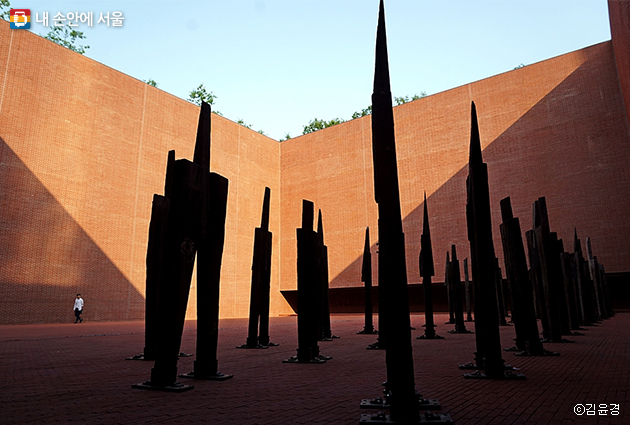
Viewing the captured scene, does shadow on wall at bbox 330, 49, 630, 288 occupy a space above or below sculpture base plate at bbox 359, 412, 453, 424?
above

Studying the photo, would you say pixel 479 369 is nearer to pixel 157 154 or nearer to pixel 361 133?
pixel 157 154

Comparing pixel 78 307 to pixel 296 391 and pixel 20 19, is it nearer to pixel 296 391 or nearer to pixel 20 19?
pixel 20 19

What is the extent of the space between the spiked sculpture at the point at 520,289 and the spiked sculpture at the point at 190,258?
4421mm

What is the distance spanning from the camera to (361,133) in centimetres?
3275

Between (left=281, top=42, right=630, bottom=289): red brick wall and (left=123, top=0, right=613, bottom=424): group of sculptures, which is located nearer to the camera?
(left=123, top=0, right=613, bottom=424): group of sculptures

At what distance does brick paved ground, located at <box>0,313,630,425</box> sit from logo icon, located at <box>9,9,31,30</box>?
71.0 feet

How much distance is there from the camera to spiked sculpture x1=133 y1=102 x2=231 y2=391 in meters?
4.97

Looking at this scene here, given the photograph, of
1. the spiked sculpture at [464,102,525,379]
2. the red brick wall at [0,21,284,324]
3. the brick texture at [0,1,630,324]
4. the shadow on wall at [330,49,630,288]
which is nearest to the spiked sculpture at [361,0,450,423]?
the spiked sculpture at [464,102,525,379]

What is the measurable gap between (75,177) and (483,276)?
23.4 metres

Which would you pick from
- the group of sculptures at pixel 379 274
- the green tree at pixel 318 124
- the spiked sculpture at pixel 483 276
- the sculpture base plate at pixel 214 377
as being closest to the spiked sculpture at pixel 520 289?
the group of sculptures at pixel 379 274

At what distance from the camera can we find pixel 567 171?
25141mm

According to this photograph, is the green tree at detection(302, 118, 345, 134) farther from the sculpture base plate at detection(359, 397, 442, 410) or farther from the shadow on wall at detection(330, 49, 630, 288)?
the sculpture base plate at detection(359, 397, 442, 410)

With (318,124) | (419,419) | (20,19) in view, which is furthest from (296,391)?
(318,124)

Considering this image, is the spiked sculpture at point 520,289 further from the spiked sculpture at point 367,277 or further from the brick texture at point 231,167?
the brick texture at point 231,167
